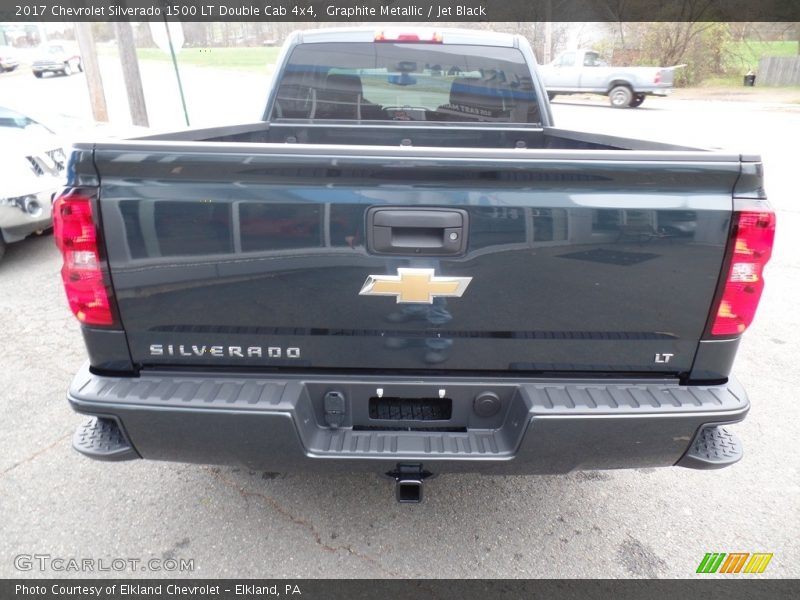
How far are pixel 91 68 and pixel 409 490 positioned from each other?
11933 millimetres

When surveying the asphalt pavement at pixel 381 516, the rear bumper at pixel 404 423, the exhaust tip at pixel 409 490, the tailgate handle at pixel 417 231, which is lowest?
the asphalt pavement at pixel 381 516

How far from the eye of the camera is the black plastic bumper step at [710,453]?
6.75ft

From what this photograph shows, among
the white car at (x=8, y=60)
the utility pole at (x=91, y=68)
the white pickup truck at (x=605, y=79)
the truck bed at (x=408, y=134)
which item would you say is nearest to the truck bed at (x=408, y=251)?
the truck bed at (x=408, y=134)

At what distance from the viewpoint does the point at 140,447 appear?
6.68ft

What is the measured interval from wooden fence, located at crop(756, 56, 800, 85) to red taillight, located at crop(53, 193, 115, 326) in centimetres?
3633

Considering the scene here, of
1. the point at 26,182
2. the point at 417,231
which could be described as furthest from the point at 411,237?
the point at 26,182

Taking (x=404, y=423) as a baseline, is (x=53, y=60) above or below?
above

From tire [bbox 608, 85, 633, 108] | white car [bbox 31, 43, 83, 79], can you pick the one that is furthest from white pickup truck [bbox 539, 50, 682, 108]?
white car [bbox 31, 43, 83, 79]

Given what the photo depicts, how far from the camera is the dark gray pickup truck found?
179 cm

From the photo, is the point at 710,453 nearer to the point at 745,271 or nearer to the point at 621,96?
the point at 745,271

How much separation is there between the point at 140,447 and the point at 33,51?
147 feet

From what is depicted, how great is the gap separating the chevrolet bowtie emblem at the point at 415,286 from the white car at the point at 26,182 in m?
4.53

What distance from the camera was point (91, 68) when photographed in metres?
10.9

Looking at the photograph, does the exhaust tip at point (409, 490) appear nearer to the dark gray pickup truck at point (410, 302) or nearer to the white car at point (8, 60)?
the dark gray pickup truck at point (410, 302)
